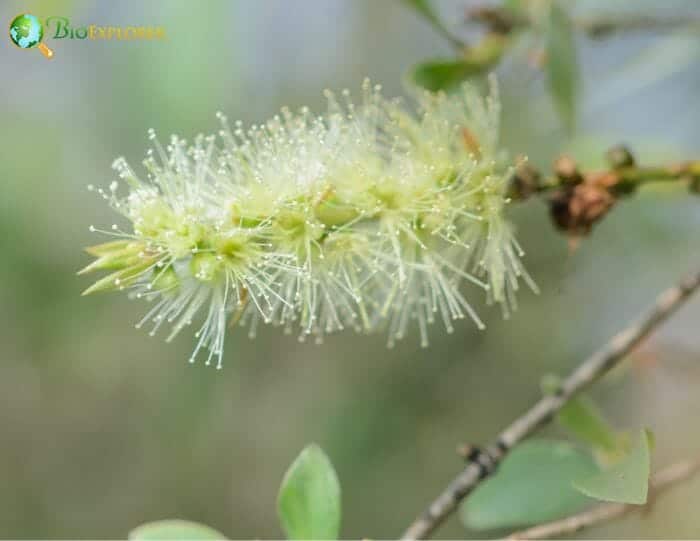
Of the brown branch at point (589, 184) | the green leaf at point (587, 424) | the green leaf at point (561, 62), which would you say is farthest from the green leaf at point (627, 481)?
the green leaf at point (561, 62)

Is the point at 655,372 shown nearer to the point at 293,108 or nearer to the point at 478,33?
the point at 478,33

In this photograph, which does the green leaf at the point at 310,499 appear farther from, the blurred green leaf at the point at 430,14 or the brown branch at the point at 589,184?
the blurred green leaf at the point at 430,14

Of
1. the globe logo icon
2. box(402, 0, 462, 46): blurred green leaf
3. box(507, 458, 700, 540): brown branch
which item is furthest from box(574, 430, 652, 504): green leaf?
the globe logo icon

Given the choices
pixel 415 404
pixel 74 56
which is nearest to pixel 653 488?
pixel 415 404

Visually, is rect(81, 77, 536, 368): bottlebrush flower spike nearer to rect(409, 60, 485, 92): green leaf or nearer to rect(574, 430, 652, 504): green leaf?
rect(409, 60, 485, 92): green leaf

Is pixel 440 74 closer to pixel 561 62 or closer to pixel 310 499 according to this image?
pixel 561 62
